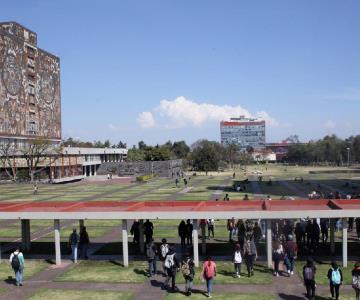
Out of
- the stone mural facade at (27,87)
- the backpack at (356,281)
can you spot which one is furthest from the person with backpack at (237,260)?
the stone mural facade at (27,87)

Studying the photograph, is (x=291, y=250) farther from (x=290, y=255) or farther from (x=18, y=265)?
(x=18, y=265)

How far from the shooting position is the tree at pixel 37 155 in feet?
267

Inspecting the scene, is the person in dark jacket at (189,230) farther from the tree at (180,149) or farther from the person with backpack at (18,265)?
the tree at (180,149)

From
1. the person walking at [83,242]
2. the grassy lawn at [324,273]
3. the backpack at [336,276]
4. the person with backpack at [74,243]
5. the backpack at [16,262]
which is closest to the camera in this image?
the backpack at [336,276]

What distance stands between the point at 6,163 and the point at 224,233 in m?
65.0

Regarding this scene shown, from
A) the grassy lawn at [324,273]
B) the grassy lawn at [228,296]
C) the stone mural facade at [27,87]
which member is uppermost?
the stone mural facade at [27,87]

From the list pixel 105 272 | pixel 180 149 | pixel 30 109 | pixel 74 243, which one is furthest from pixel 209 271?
pixel 180 149

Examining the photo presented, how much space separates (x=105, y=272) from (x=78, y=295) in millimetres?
2766

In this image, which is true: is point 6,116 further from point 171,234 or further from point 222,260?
point 222,260

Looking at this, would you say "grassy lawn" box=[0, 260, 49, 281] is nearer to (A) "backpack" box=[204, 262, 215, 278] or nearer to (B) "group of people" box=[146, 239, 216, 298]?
(B) "group of people" box=[146, 239, 216, 298]

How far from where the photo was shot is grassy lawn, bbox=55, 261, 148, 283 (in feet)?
57.4

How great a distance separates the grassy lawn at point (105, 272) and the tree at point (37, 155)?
63.0 metres

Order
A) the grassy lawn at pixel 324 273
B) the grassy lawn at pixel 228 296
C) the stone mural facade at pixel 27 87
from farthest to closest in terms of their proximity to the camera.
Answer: the stone mural facade at pixel 27 87 < the grassy lawn at pixel 324 273 < the grassy lawn at pixel 228 296

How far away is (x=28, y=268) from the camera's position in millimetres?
19406
